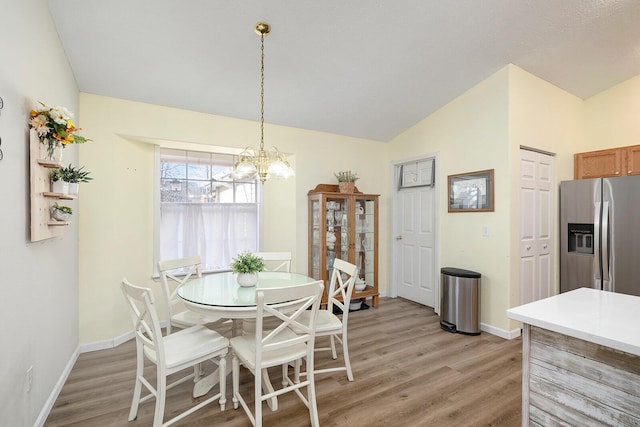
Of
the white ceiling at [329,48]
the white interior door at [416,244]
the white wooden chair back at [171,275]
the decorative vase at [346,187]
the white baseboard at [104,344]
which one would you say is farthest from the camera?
the white interior door at [416,244]

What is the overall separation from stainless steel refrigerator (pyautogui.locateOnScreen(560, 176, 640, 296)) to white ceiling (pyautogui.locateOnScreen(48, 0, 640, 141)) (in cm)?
142

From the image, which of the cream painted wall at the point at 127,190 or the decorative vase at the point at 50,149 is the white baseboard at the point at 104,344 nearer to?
the cream painted wall at the point at 127,190

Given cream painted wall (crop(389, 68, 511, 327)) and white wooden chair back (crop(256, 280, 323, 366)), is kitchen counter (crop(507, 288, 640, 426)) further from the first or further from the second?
cream painted wall (crop(389, 68, 511, 327))

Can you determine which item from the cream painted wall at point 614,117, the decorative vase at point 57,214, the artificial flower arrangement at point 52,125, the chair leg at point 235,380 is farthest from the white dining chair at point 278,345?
the cream painted wall at point 614,117

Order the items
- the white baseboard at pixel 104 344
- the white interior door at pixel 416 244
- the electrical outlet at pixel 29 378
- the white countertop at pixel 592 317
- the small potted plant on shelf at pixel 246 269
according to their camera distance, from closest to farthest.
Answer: the white countertop at pixel 592 317
the electrical outlet at pixel 29 378
the small potted plant on shelf at pixel 246 269
the white baseboard at pixel 104 344
the white interior door at pixel 416 244

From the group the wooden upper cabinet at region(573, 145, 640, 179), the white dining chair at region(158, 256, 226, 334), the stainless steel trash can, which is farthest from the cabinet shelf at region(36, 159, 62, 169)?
the wooden upper cabinet at region(573, 145, 640, 179)

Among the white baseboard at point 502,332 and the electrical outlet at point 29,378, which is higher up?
the electrical outlet at point 29,378

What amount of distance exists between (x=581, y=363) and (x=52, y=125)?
9.88ft

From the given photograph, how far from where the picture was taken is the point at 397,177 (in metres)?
4.67

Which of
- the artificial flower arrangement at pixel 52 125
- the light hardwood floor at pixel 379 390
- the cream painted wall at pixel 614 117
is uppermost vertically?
the cream painted wall at pixel 614 117

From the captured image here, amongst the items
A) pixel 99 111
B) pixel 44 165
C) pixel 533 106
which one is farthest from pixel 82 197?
pixel 533 106

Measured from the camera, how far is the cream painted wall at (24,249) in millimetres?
1422

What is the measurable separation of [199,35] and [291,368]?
2918 mm

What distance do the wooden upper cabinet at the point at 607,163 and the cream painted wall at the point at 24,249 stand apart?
5.61 m
